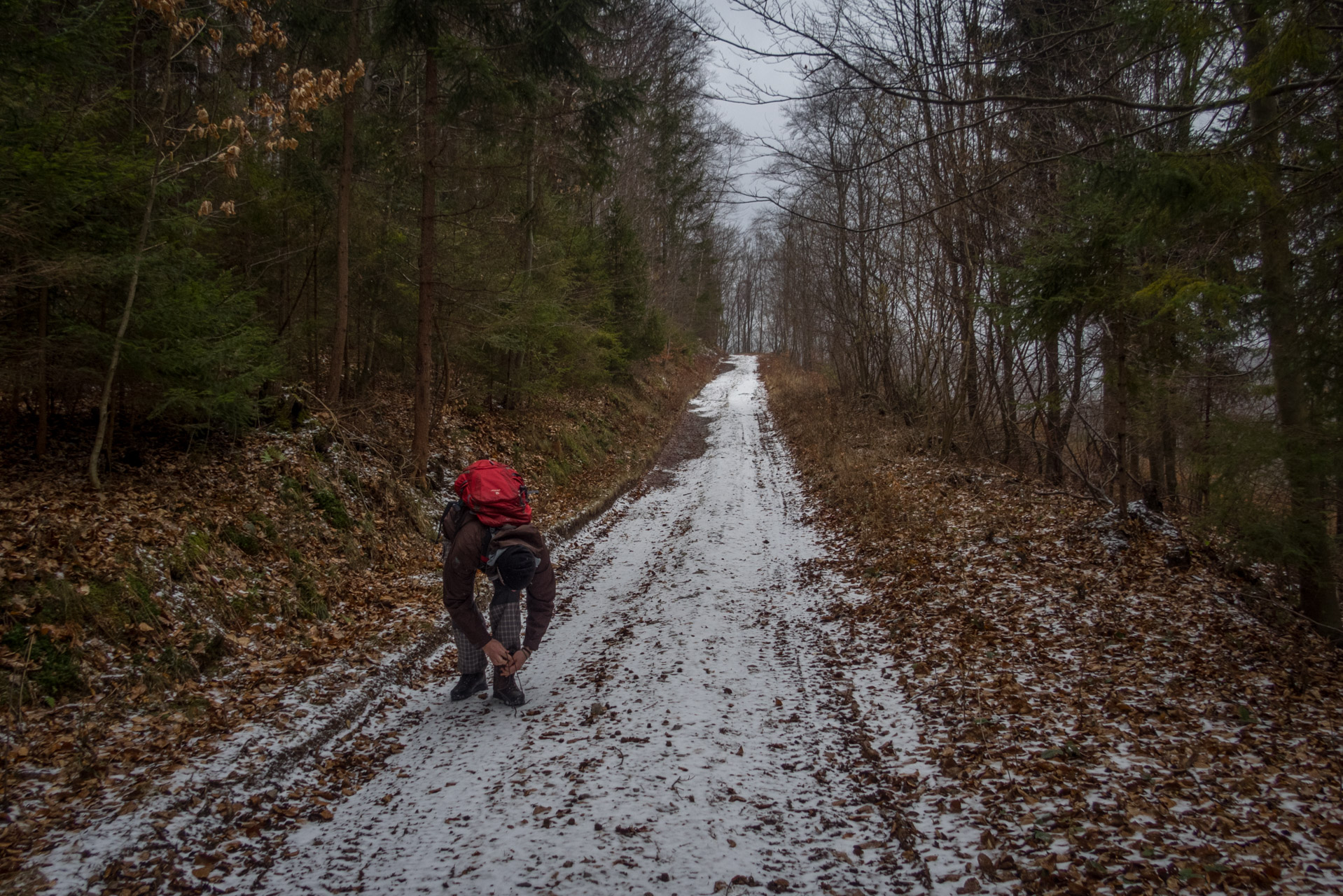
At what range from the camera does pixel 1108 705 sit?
15.4ft

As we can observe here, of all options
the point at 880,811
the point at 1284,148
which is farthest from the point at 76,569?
the point at 1284,148

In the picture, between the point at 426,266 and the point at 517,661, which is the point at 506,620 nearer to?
the point at 517,661

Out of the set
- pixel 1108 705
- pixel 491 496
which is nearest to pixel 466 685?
pixel 491 496

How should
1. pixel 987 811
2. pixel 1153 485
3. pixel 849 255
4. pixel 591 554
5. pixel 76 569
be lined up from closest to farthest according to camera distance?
pixel 987 811, pixel 76 569, pixel 1153 485, pixel 591 554, pixel 849 255

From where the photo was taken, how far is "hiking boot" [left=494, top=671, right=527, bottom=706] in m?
5.09

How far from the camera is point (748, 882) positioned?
3.18m

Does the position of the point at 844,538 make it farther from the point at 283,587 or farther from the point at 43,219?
the point at 43,219

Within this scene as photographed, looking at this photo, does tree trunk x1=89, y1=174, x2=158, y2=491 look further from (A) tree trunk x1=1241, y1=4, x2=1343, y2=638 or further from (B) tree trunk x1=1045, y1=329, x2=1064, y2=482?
(B) tree trunk x1=1045, y1=329, x2=1064, y2=482

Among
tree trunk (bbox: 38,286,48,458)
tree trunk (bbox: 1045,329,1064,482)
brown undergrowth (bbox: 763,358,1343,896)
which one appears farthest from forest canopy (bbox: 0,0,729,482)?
tree trunk (bbox: 1045,329,1064,482)

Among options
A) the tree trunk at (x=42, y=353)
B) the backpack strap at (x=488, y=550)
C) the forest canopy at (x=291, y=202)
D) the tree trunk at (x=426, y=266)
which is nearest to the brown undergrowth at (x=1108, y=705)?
the backpack strap at (x=488, y=550)

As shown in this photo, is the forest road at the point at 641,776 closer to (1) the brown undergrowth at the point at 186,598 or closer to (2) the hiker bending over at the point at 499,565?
(2) the hiker bending over at the point at 499,565

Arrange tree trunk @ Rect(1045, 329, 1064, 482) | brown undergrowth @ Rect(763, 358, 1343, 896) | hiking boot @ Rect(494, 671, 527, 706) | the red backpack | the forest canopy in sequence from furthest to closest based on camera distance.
Result: tree trunk @ Rect(1045, 329, 1064, 482)
the forest canopy
hiking boot @ Rect(494, 671, 527, 706)
the red backpack
brown undergrowth @ Rect(763, 358, 1343, 896)

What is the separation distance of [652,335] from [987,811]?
21.0 metres

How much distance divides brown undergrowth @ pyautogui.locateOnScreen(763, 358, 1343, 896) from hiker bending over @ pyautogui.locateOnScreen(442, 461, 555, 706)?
2697 mm
